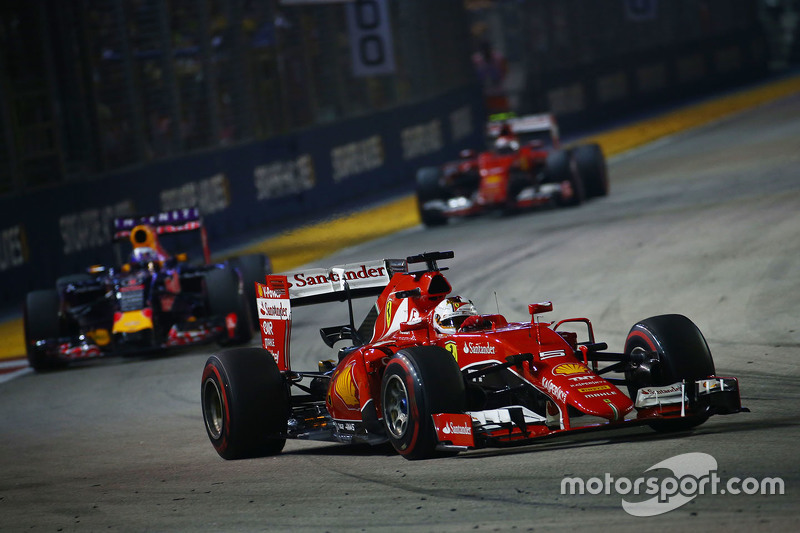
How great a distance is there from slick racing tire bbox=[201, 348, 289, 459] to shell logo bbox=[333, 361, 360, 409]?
0.41m

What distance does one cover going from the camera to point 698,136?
1249 inches

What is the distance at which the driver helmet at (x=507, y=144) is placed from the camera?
78.3 ft

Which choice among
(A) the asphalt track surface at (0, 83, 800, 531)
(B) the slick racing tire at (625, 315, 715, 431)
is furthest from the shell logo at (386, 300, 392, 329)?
(B) the slick racing tire at (625, 315, 715, 431)

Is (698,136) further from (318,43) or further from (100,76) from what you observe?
(100,76)

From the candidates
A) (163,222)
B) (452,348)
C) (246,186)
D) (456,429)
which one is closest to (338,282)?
(452,348)

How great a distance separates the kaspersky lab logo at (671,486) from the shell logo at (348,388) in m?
2.27

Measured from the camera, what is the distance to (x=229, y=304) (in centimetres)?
1527

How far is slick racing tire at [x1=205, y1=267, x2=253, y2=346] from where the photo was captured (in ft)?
50.0

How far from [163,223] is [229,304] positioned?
1.76 meters

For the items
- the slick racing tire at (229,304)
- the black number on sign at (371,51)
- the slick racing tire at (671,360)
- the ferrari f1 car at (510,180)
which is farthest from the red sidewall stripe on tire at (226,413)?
the black number on sign at (371,51)

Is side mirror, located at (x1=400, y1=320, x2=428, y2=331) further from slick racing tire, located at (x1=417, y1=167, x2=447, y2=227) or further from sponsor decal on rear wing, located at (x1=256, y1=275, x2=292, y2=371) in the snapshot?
slick racing tire, located at (x1=417, y1=167, x2=447, y2=227)

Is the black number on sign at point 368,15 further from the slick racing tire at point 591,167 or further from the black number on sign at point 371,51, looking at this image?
A: the slick racing tire at point 591,167

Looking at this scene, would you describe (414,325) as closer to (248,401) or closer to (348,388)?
(348,388)

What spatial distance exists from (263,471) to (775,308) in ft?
21.1
